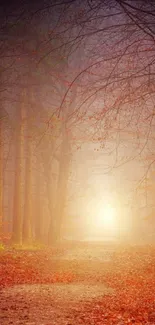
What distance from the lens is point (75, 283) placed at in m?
10.5

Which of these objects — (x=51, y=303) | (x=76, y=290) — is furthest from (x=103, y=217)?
(x=51, y=303)

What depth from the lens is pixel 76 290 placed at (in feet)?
30.6

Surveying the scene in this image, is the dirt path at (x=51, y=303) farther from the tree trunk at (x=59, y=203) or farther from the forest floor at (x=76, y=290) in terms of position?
the tree trunk at (x=59, y=203)

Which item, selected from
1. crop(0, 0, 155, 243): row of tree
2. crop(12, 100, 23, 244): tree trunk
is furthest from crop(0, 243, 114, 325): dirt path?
crop(12, 100, 23, 244): tree trunk

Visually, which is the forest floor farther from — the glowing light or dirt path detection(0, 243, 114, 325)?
the glowing light

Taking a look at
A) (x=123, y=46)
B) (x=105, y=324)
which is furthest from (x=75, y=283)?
(x=123, y=46)

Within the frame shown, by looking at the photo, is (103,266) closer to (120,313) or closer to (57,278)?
(57,278)

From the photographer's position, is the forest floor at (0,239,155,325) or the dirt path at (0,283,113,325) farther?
the forest floor at (0,239,155,325)

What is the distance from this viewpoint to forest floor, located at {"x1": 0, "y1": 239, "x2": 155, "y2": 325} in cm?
676

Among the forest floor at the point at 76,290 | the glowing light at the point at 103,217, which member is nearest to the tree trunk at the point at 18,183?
the forest floor at the point at 76,290

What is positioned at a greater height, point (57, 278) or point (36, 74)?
point (36, 74)

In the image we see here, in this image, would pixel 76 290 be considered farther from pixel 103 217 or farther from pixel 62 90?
pixel 103 217

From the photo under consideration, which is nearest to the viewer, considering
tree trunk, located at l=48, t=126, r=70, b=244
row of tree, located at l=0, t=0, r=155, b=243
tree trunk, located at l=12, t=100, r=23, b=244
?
row of tree, located at l=0, t=0, r=155, b=243

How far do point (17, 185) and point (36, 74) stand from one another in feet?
20.2
